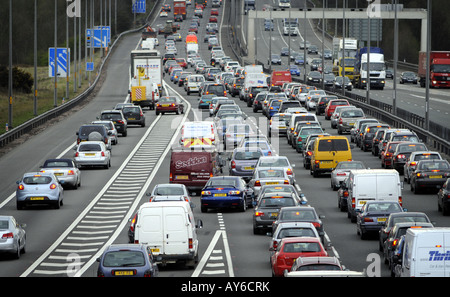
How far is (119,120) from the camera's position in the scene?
6469 cm

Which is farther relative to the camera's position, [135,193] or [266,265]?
[135,193]

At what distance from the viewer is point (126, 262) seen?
73.9 ft

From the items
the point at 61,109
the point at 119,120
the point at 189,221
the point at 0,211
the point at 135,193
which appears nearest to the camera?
the point at 189,221

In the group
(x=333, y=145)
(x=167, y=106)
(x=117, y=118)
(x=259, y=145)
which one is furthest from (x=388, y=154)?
(x=167, y=106)

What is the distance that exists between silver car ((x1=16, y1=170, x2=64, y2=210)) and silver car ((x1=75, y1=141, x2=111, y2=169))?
11.0 m

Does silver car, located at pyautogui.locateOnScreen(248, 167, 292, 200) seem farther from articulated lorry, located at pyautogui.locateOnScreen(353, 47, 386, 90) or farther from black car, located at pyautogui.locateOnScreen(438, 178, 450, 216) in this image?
articulated lorry, located at pyautogui.locateOnScreen(353, 47, 386, 90)

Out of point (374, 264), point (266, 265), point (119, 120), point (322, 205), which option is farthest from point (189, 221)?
point (119, 120)

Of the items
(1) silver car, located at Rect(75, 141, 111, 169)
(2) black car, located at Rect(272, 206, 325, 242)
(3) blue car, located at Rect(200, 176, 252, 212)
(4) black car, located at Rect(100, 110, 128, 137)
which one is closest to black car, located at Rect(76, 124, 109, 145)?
(1) silver car, located at Rect(75, 141, 111, 169)

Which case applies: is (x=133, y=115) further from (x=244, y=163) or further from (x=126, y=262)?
(x=126, y=262)

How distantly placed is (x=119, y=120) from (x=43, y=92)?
48717mm

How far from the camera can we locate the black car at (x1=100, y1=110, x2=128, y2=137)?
64062 millimetres

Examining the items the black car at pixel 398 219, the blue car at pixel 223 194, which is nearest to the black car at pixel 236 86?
the blue car at pixel 223 194

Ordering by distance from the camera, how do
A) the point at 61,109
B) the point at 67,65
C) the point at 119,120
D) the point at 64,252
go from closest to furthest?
the point at 64,252
the point at 119,120
the point at 61,109
the point at 67,65

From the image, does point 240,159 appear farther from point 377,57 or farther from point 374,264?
point 377,57
